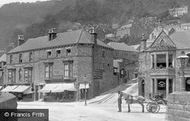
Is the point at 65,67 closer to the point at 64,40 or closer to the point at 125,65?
the point at 64,40

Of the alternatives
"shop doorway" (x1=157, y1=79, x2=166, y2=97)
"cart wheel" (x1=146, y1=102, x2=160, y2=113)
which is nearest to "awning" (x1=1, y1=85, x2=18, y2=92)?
"shop doorway" (x1=157, y1=79, x2=166, y2=97)

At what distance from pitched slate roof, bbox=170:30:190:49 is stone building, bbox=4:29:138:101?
11.3 meters

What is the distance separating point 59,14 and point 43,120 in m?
186

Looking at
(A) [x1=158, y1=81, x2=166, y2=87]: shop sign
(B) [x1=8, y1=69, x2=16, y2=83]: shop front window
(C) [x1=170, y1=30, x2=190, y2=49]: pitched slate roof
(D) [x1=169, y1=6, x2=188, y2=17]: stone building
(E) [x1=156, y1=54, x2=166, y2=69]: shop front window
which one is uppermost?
(D) [x1=169, y1=6, x2=188, y2=17]: stone building

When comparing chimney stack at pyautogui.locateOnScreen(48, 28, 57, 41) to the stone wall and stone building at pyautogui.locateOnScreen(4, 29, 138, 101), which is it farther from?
the stone wall

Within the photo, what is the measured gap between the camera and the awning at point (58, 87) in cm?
4596

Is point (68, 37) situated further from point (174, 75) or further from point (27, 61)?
point (174, 75)

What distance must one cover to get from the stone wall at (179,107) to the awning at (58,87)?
98.4ft

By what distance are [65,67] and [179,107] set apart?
3327cm

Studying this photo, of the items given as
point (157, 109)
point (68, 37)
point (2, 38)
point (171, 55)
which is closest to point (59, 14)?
point (2, 38)

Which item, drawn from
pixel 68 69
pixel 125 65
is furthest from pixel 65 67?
pixel 125 65

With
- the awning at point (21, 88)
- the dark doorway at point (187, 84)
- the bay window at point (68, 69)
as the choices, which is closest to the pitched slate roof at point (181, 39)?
the dark doorway at point (187, 84)

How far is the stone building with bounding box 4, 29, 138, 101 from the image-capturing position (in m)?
46.3

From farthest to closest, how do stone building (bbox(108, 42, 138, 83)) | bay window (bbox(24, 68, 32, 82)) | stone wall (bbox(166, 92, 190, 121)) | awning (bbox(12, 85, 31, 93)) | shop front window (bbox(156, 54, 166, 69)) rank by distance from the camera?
stone building (bbox(108, 42, 138, 83)) → bay window (bbox(24, 68, 32, 82)) → awning (bbox(12, 85, 31, 93)) → shop front window (bbox(156, 54, 166, 69)) → stone wall (bbox(166, 92, 190, 121))
